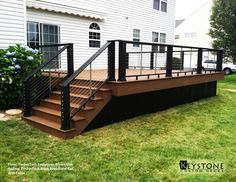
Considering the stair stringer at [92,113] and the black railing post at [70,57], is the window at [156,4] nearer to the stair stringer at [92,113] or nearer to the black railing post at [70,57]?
the black railing post at [70,57]

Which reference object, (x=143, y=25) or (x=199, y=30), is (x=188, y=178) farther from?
(x=199, y=30)

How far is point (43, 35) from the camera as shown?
9320mm

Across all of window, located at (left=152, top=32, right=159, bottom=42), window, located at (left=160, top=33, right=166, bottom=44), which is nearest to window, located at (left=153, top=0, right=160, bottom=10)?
window, located at (left=152, top=32, right=159, bottom=42)

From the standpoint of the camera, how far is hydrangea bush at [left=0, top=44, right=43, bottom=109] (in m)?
6.21

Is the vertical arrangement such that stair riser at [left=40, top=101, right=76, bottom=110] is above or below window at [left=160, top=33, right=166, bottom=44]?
below

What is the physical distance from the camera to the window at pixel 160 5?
14.8m

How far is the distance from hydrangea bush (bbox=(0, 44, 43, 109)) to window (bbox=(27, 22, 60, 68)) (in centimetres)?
215

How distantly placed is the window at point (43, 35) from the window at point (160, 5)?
7106 mm

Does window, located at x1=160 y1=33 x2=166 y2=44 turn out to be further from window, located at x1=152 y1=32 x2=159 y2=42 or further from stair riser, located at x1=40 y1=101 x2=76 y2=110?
stair riser, located at x1=40 y1=101 x2=76 y2=110

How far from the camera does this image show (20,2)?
24.4ft

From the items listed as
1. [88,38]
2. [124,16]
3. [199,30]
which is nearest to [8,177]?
[88,38]

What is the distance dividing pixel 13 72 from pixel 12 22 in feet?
6.06

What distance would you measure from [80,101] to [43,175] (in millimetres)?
2211

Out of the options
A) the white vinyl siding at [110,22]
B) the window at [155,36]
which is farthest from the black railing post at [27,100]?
the window at [155,36]
